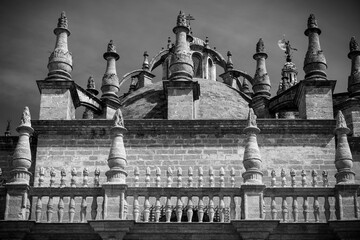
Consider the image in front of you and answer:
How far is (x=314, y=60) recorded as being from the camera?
941 inches

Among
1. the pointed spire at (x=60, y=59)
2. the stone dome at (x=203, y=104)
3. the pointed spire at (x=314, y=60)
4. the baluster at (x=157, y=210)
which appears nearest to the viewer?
the baluster at (x=157, y=210)

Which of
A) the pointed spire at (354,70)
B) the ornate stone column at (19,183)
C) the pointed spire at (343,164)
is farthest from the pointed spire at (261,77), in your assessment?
the ornate stone column at (19,183)

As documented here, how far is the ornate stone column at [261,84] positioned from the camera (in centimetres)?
2656

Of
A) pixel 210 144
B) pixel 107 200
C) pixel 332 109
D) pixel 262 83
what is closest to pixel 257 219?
pixel 107 200

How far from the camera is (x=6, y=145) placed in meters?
23.1

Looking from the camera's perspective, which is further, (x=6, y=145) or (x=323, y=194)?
(x=6, y=145)

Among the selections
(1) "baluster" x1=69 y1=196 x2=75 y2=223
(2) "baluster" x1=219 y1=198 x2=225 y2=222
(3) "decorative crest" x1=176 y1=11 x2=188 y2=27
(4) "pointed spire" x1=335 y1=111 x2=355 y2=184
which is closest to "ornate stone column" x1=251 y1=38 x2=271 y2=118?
(3) "decorative crest" x1=176 y1=11 x2=188 y2=27

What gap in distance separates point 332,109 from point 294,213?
6143mm

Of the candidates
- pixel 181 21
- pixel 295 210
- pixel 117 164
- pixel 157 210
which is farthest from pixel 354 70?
pixel 117 164

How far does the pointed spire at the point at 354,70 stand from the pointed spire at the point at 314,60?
1509mm

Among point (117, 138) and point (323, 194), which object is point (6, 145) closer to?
point (117, 138)

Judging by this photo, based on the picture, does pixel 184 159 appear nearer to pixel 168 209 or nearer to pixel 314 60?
pixel 168 209

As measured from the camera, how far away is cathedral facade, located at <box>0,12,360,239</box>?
1786cm

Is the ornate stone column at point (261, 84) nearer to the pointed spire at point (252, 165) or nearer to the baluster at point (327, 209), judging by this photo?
the pointed spire at point (252, 165)
